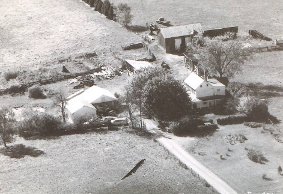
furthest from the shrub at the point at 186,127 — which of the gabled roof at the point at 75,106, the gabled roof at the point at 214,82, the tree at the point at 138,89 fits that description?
the gabled roof at the point at 75,106

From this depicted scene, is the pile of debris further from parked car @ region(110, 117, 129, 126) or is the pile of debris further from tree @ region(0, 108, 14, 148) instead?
tree @ region(0, 108, 14, 148)

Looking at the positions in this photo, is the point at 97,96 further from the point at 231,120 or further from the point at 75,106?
the point at 231,120

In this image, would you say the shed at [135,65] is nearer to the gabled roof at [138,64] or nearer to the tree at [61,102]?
the gabled roof at [138,64]

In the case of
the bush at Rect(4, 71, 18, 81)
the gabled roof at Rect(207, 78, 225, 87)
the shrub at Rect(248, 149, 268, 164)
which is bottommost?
the shrub at Rect(248, 149, 268, 164)

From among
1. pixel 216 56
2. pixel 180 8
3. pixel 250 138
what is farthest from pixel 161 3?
pixel 250 138

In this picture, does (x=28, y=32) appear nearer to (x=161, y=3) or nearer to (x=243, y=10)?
(x=161, y=3)

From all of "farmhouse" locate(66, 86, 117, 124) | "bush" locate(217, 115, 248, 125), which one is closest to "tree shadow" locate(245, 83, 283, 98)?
"bush" locate(217, 115, 248, 125)

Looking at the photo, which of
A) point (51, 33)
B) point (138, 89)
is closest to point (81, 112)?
point (138, 89)
